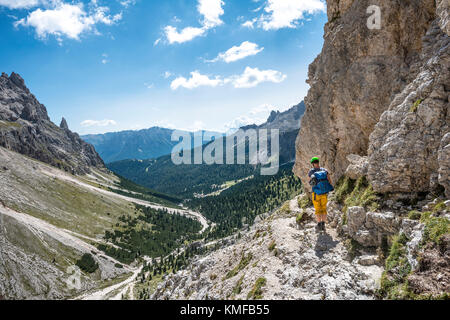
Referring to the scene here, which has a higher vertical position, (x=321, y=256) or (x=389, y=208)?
(x=389, y=208)

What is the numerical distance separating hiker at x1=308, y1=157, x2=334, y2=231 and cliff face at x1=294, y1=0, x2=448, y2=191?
8.67ft

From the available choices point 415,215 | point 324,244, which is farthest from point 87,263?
point 415,215

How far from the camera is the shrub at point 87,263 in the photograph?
11856 cm

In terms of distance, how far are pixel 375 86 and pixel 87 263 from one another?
14141cm

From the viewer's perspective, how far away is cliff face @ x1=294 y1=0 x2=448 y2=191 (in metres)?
13.1

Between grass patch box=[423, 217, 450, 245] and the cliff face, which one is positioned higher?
the cliff face

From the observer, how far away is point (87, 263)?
12119 centimetres

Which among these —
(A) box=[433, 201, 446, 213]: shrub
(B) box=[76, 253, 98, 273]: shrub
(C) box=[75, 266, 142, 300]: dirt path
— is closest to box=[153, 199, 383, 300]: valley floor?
(A) box=[433, 201, 446, 213]: shrub

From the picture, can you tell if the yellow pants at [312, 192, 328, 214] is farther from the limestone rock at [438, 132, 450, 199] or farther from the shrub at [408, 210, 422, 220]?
the limestone rock at [438, 132, 450, 199]

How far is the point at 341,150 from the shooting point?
23.7 meters

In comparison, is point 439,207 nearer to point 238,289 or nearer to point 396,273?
point 396,273
